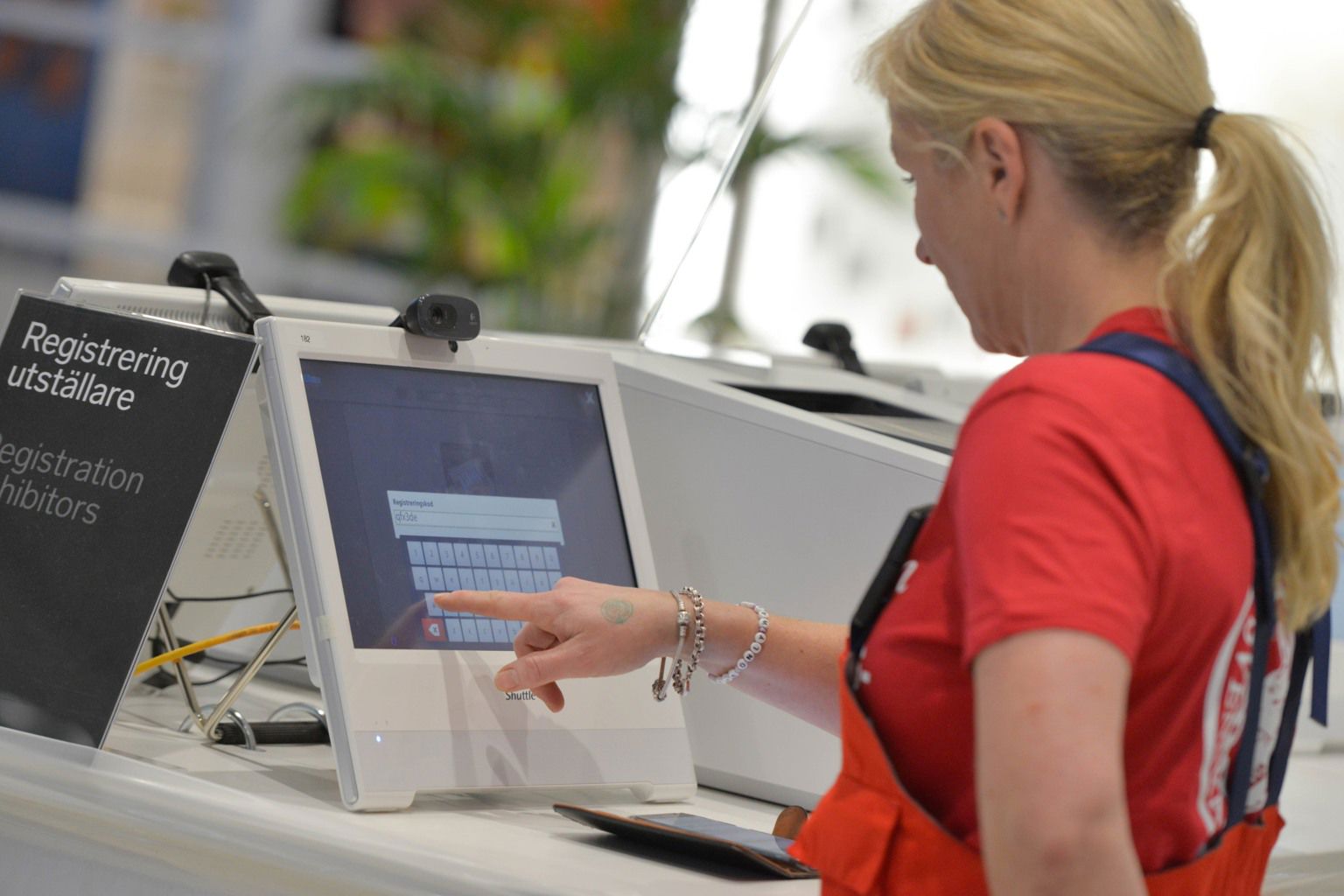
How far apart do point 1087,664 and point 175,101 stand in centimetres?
549

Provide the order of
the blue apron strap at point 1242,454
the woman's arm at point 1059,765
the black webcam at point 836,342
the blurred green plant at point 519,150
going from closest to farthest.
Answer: the woman's arm at point 1059,765
the blue apron strap at point 1242,454
the black webcam at point 836,342
the blurred green plant at point 519,150

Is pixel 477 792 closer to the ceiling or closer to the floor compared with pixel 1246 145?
closer to the floor

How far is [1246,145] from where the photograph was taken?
2.67 feet

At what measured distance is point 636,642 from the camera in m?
1.13

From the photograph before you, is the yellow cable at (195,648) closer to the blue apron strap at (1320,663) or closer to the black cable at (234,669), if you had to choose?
the black cable at (234,669)

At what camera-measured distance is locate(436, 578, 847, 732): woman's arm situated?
1.10m

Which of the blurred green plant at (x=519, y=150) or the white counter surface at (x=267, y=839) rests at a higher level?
the blurred green plant at (x=519, y=150)

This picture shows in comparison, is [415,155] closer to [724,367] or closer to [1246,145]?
[724,367]

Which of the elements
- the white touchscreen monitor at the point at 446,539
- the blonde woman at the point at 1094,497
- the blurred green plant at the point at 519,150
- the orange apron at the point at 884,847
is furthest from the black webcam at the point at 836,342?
the blurred green plant at the point at 519,150

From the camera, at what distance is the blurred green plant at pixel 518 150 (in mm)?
4598

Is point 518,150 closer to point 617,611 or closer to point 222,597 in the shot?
point 222,597

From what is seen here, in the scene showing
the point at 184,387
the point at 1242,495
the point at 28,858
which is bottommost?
the point at 28,858

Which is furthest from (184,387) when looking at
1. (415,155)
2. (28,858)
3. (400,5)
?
(400,5)

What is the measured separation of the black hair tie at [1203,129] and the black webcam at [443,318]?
0.58m
